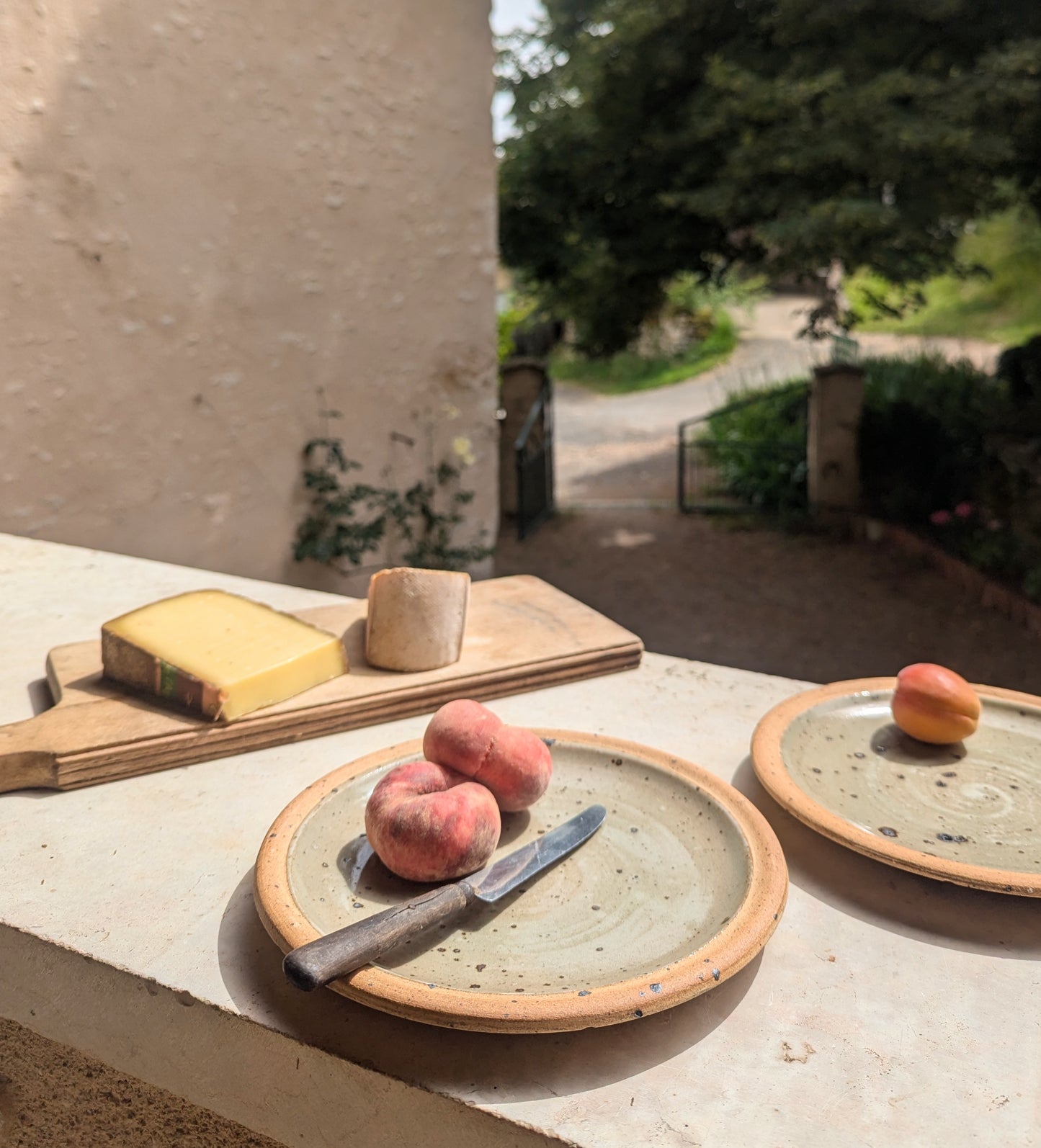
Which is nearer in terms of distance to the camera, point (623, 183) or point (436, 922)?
point (436, 922)

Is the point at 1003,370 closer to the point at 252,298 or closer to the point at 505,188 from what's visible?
the point at 505,188

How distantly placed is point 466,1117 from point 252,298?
4037 mm

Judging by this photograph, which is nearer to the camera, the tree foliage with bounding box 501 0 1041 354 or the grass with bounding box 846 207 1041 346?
the tree foliage with bounding box 501 0 1041 354

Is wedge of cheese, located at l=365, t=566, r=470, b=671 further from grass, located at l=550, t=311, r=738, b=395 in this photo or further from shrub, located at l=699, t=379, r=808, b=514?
grass, located at l=550, t=311, r=738, b=395

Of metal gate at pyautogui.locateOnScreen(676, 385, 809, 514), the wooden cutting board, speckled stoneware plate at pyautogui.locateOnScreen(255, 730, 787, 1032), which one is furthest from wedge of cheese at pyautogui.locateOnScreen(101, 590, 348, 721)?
metal gate at pyautogui.locateOnScreen(676, 385, 809, 514)

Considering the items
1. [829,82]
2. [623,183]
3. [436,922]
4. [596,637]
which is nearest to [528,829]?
[436,922]

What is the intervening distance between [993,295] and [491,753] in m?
19.0

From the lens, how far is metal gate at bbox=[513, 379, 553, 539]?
8727mm

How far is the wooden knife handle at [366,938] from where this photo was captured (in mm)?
869

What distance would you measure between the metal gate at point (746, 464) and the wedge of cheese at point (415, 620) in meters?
7.63

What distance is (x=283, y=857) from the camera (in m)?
1.07

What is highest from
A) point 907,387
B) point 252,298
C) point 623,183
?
point 623,183

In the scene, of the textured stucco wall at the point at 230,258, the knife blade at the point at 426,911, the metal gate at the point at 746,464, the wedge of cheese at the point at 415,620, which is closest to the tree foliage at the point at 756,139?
the textured stucco wall at the point at 230,258

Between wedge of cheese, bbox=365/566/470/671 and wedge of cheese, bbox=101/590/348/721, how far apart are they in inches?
3.1
